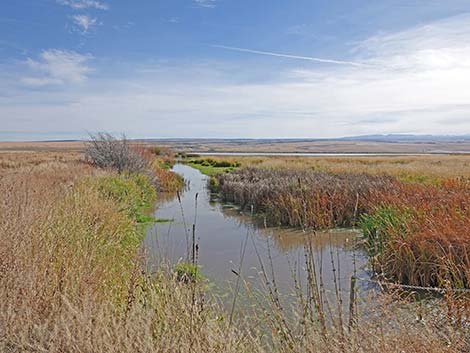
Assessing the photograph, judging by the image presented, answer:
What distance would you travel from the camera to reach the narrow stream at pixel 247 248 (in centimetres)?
807

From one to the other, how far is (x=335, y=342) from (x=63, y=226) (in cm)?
421

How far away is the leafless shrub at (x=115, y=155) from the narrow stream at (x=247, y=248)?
164 inches

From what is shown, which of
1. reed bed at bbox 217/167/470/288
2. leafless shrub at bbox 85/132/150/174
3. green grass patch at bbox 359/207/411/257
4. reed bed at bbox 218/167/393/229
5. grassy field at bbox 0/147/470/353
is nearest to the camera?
grassy field at bbox 0/147/470/353

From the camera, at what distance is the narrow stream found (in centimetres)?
807

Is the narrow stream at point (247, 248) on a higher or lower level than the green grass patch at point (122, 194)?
lower

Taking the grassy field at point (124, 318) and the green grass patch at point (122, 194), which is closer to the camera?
the grassy field at point (124, 318)

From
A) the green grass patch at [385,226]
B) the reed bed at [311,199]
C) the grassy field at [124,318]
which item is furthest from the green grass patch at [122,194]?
the grassy field at [124,318]

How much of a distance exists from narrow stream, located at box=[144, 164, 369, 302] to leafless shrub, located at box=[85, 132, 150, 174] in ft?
13.7

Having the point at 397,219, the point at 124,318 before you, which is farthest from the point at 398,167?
the point at 124,318

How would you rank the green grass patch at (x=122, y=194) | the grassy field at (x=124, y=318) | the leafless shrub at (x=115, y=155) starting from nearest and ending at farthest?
1. the grassy field at (x=124, y=318)
2. the green grass patch at (x=122, y=194)
3. the leafless shrub at (x=115, y=155)

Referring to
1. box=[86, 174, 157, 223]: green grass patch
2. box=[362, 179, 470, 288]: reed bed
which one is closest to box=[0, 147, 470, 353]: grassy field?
box=[362, 179, 470, 288]: reed bed

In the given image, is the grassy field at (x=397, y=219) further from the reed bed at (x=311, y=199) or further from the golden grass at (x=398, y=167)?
the golden grass at (x=398, y=167)

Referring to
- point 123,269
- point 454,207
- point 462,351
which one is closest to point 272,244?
point 454,207

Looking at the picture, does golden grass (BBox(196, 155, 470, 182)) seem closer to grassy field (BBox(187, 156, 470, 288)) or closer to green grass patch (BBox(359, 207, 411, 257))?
grassy field (BBox(187, 156, 470, 288))
